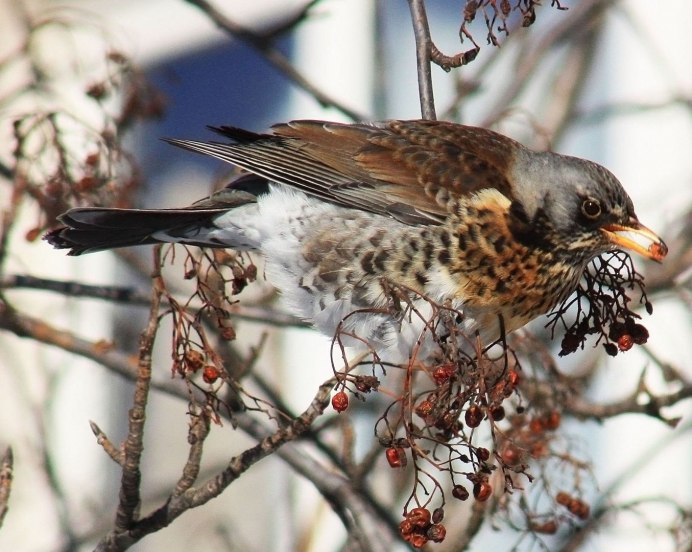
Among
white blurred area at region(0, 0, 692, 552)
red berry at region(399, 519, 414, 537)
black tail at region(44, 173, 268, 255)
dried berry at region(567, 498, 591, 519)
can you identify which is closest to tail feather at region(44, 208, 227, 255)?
black tail at region(44, 173, 268, 255)

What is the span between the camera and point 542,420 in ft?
9.73

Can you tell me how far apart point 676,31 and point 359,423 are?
2.35 metres

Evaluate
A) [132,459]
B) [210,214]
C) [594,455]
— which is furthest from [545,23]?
[132,459]

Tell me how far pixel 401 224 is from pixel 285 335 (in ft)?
8.94

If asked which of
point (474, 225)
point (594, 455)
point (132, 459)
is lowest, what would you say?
point (132, 459)

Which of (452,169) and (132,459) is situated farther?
(452,169)

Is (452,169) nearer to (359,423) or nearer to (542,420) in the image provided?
(542,420)

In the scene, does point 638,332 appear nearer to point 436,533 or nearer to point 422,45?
point 436,533

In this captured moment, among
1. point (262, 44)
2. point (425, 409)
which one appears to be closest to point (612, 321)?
point (425, 409)

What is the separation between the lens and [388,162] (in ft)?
10.1

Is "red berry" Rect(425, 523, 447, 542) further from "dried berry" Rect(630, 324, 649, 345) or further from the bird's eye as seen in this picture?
the bird's eye

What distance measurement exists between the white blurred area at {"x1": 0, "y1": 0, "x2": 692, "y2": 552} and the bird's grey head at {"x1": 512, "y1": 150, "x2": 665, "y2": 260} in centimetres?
226

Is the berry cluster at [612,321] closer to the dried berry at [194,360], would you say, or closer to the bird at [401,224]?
the bird at [401,224]

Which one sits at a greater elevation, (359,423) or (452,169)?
(359,423)
